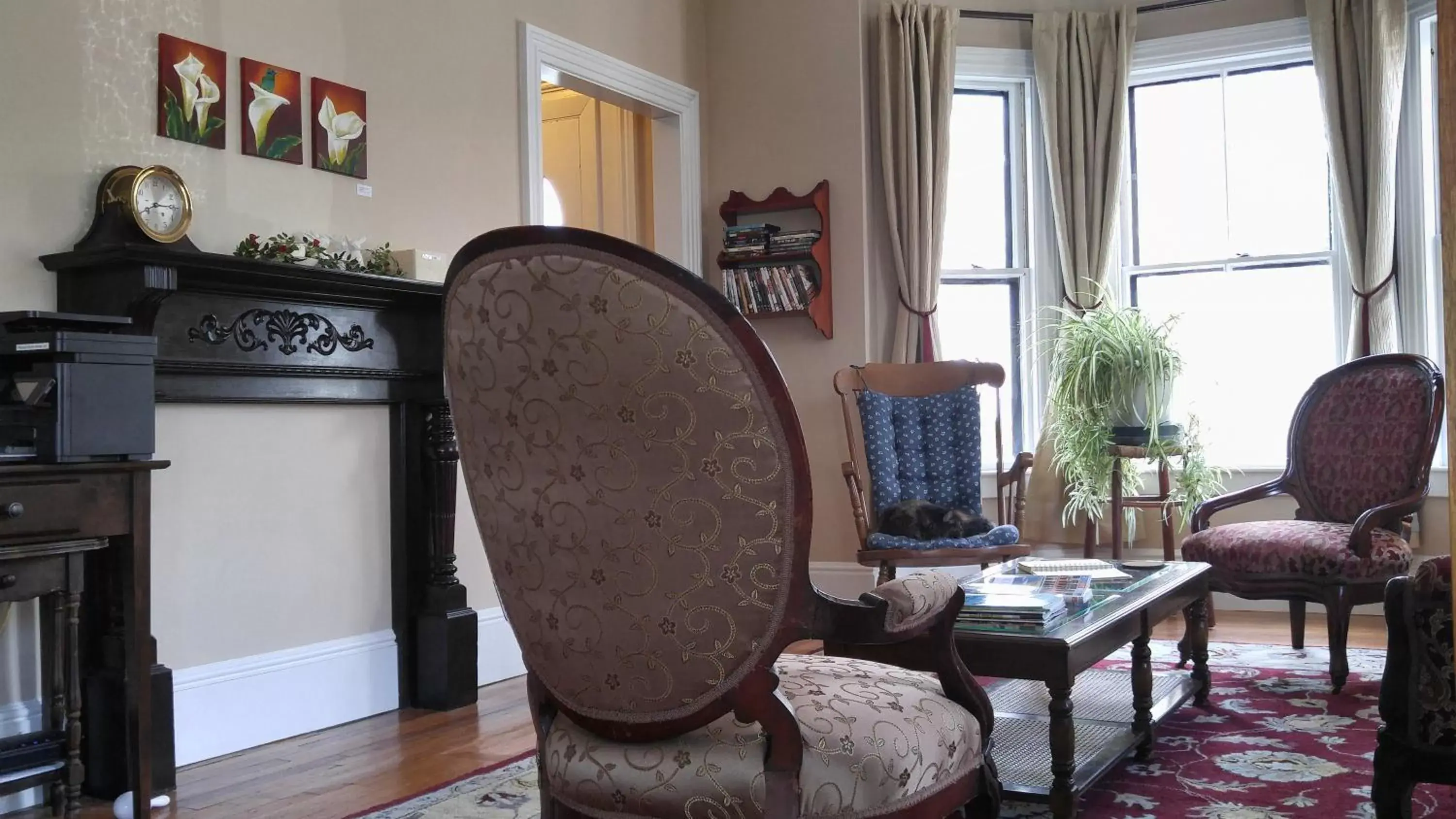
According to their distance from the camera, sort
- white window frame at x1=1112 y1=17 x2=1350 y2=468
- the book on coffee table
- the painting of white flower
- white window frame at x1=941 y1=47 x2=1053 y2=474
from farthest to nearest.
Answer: white window frame at x1=941 y1=47 x2=1053 y2=474 → white window frame at x1=1112 y1=17 x2=1350 y2=468 → the book on coffee table → the painting of white flower

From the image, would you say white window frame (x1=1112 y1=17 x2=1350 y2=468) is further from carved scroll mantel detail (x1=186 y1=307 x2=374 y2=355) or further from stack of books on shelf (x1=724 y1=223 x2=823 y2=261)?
carved scroll mantel detail (x1=186 y1=307 x2=374 y2=355)

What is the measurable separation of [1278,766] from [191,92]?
327 cm

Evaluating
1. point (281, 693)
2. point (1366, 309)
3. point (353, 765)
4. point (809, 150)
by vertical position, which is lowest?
point (353, 765)

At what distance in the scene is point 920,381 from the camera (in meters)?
4.87

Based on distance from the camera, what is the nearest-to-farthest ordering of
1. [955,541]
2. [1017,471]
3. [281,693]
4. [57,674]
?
[57,674]
[281,693]
[955,541]
[1017,471]

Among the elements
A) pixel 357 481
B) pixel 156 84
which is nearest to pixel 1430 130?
pixel 357 481

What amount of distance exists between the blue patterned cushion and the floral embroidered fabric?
1.20 metres

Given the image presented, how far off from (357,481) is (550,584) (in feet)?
7.45

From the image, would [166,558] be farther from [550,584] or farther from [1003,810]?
[1003,810]

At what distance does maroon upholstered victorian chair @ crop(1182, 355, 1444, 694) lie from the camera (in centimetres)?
353

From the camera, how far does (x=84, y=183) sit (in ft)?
9.66

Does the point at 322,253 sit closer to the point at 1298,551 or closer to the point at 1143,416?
the point at 1298,551

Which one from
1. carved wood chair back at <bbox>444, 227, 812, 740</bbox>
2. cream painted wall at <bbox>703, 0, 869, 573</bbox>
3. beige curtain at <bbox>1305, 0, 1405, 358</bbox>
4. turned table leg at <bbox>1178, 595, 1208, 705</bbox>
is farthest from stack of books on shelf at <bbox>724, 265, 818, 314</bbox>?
carved wood chair back at <bbox>444, 227, 812, 740</bbox>

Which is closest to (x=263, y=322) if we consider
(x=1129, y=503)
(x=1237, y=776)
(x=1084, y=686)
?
(x=1084, y=686)
